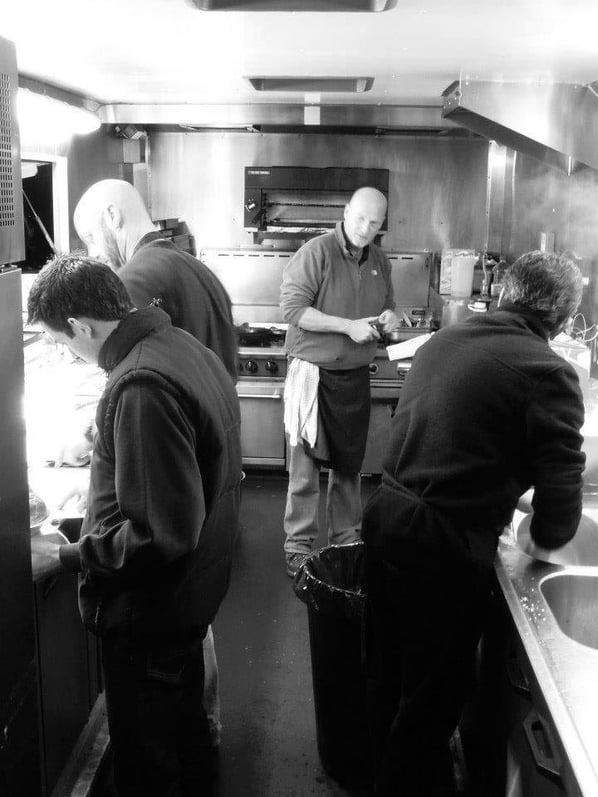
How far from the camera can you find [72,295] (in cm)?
184

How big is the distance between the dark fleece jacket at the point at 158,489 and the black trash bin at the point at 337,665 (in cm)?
38

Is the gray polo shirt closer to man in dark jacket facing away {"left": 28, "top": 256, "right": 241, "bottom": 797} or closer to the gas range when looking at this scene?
the gas range

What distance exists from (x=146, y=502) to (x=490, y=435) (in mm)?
794

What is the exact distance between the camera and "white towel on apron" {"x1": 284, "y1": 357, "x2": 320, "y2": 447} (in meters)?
3.82

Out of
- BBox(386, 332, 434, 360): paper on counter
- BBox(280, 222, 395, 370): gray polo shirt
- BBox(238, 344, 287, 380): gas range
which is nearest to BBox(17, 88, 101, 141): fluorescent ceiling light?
BBox(280, 222, 395, 370): gray polo shirt

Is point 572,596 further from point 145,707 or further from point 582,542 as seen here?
point 145,707

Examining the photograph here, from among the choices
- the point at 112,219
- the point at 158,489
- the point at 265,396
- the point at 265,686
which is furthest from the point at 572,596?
the point at 265,396

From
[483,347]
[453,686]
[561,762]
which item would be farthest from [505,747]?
[483,347]

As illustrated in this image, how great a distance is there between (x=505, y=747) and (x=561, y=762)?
59 cm

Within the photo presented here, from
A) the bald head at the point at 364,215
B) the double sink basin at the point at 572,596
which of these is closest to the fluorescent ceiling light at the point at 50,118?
the bald head at the point at 364,215

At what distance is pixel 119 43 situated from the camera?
2777mm

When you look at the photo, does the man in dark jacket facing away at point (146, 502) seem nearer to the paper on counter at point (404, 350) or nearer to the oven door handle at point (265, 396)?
the paper on counter at point (404, 350)

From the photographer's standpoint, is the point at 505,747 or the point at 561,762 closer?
the point at 561,762

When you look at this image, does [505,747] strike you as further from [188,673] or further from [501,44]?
[501,44]
